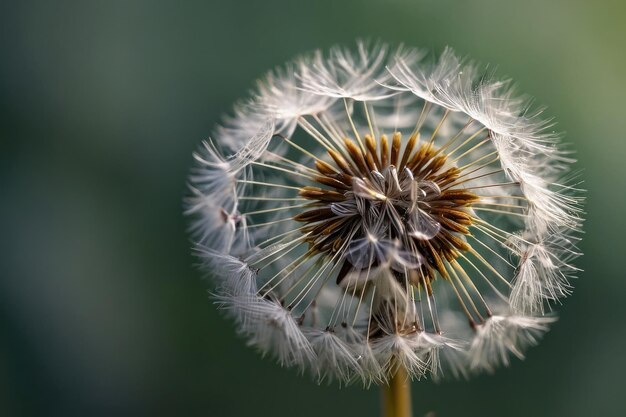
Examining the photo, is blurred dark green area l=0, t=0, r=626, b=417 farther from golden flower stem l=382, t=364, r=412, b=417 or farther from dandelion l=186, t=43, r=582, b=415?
golden flower stem l=382, t=364, r=412, b=417

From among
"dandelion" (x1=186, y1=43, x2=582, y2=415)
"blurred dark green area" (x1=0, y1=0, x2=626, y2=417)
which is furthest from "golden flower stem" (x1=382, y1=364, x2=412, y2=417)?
"blurred dark green area" (x1=0, y1=0, x2=626, y2=417)

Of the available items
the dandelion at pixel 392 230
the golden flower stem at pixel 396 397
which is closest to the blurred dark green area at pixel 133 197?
the dandelion at pixel 392 230

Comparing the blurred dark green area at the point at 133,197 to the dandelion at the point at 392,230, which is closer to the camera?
the dandelion at the point at 392,230

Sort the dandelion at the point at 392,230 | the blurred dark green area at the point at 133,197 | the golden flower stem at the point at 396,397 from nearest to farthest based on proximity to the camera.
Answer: the golden flower stem at the point at 396,397, the dandelion at the point at 392,230, the blurred dark green area at the point at 133,197

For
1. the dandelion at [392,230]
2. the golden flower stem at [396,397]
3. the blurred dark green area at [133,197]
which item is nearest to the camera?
the golden flower stem at [396,397]

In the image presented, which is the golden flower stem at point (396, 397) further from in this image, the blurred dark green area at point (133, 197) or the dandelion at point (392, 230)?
the blurred dark green area at point (133, 197)

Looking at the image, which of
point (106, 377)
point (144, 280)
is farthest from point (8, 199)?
point (106, 377)

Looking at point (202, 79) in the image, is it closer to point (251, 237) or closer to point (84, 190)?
point (84, 190)

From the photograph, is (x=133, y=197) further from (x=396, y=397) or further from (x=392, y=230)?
(x=396, y=397)
